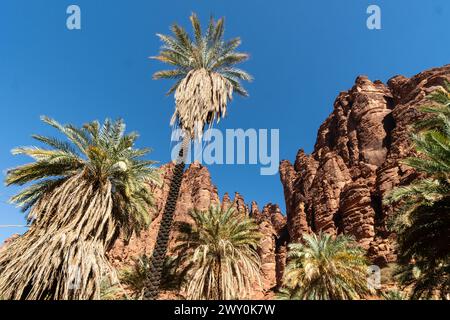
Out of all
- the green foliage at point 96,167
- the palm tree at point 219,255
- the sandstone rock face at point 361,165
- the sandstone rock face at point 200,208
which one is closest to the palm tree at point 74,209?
the green foliage at point 96,167

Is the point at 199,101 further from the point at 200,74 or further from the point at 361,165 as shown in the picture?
the point at 361,165

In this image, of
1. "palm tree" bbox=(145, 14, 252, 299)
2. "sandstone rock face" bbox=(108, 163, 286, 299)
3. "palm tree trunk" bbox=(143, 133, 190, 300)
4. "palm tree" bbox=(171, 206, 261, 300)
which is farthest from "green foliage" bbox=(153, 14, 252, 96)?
"sandstone rock face" bbox=(108, 163, 286, 299)

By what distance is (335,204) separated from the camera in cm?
5725

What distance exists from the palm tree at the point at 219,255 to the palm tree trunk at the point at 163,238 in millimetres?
6688

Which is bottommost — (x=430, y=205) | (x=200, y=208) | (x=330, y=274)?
(x=330, y=274)

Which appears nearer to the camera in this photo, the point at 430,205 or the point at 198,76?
the point at 430,205

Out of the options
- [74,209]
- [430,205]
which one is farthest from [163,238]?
[430,205]

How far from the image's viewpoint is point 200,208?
2963 inches

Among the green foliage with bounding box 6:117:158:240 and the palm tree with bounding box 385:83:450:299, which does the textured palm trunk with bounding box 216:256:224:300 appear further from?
the palm tree with bounding box 385:83:450:299

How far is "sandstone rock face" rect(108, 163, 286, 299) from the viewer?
67.6 m

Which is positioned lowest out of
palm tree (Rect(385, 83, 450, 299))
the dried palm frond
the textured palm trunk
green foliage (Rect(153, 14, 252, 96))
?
the textured palm trunk

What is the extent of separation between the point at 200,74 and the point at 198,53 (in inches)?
69.5

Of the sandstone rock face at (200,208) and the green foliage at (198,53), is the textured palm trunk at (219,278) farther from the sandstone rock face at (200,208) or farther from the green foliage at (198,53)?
the sandstone rock face at (200,208)

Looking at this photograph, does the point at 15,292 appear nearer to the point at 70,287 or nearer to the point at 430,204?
the point at 70,287
